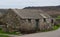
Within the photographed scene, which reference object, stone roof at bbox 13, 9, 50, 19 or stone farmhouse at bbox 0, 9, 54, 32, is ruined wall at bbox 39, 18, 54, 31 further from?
stone roof at bbox 13, 9, 50, 19

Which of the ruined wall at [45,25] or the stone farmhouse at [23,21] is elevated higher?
the stone farmhouse at [23,21]

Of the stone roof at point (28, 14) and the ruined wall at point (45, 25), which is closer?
the stone roof at point (28, 14)

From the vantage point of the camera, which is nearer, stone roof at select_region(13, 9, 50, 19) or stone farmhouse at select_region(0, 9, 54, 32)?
stone farmhouse at select_region(0, 9, 54, 32)

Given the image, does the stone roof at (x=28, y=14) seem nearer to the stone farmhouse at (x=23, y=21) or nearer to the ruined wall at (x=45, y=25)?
the stone farmhouse at (x=23, y=21)

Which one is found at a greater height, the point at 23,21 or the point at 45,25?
the point at 23,21

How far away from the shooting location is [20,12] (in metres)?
33.4

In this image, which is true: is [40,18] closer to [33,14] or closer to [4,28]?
[33,14]

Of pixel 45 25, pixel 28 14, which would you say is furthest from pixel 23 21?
pixel 45 25

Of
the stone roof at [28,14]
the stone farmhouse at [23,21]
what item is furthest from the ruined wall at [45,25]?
the stone roof at [28,14]

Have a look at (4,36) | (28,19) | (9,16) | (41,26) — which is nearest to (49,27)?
(41,26)

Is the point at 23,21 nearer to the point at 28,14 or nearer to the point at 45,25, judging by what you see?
the point at 28,14

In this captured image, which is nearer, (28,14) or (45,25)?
(28,14)

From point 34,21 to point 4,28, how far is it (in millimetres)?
4597

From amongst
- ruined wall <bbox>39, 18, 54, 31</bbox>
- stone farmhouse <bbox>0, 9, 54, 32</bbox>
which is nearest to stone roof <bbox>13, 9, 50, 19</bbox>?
stone farmhouse <bbox>0, 9, 54, 32</bbox>
